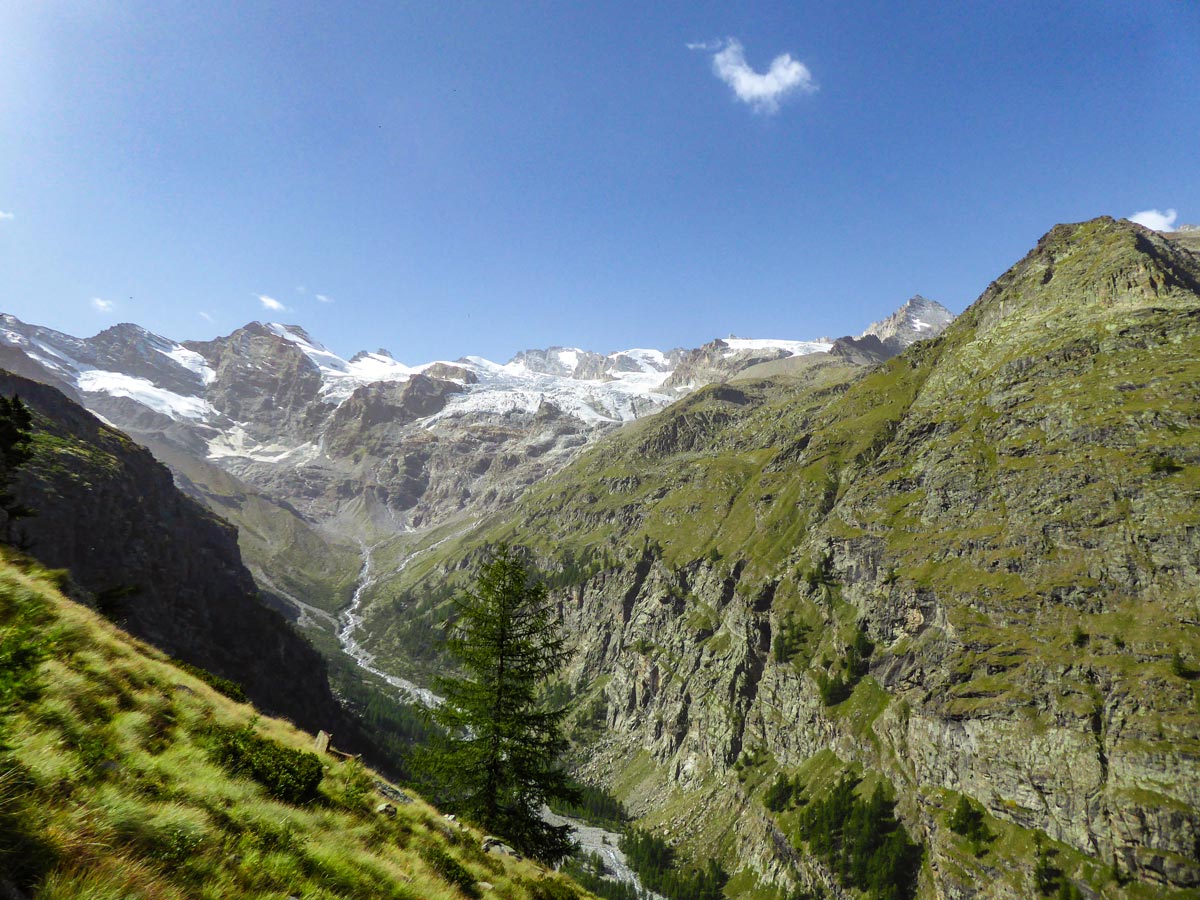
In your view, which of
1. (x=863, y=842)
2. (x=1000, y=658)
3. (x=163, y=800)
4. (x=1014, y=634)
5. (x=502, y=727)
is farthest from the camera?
(x=863, y=842)

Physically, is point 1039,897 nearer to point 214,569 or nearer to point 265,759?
point 265,759

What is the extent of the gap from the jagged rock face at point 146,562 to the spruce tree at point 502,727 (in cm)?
9450

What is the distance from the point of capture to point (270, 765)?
41.7ft

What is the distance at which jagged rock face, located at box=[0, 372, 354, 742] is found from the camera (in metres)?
109

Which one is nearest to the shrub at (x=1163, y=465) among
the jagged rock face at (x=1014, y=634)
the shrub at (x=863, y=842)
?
the jagged rock face at (x=1014, y=634)

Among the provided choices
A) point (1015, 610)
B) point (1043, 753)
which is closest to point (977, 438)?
point (1015, 610)

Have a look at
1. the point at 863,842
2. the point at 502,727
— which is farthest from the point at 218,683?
the point at 863,842

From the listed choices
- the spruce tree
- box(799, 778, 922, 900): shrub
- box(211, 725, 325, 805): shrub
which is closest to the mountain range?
box(799, 778, 922, 900): shrub

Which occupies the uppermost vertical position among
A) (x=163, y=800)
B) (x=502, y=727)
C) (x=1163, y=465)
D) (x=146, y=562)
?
(x=1163, y=465)

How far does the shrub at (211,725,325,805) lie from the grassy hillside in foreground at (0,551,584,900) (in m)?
0.05

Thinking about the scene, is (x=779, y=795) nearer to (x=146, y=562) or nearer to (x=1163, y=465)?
(x=1163, y=465)

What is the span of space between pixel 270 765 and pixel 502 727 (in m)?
14.7

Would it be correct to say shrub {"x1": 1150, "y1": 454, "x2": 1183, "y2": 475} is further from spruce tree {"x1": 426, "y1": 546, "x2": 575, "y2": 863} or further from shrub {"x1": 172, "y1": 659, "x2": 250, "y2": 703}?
shrub {"x1": 172, "y1": 659, "x2": 250, "y2": 703}

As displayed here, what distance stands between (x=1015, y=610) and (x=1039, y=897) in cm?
5695
